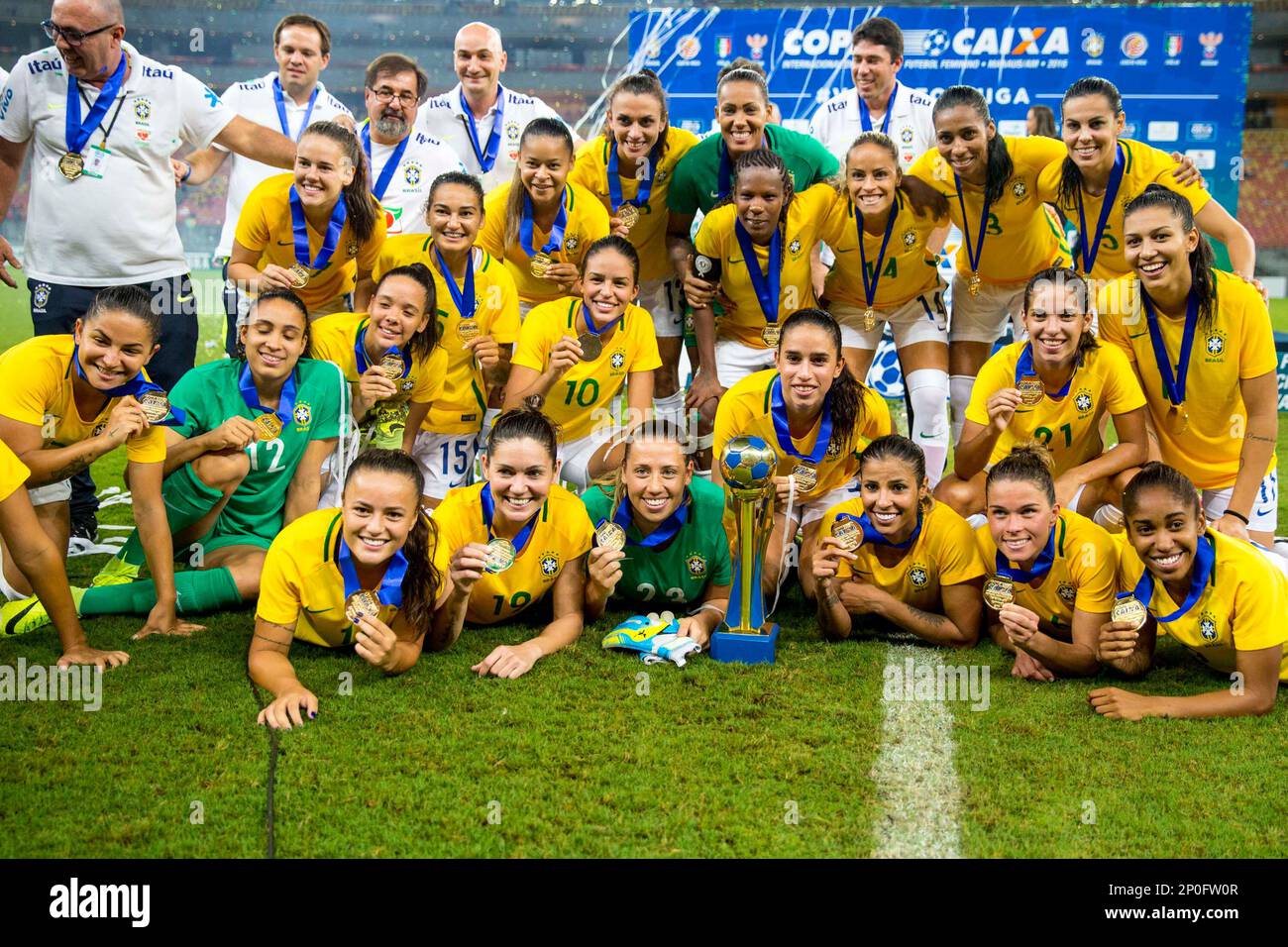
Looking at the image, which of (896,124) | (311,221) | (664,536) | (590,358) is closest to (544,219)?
(590,358)

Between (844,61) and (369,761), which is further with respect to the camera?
(844,61)

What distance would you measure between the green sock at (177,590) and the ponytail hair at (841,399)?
86.5 inches

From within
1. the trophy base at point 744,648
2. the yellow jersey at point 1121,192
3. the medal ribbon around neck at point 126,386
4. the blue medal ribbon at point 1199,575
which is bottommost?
the trophy base at point 744,648

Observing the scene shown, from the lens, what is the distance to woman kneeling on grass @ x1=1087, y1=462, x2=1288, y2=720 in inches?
136

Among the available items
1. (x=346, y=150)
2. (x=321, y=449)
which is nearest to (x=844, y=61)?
(x=346, y=150)

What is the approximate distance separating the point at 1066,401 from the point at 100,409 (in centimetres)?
340

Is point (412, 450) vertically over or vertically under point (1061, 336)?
under

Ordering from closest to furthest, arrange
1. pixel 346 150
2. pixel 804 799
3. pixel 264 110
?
1. pixel 804 799
2. pixel 346 150
3. pixel 264 110

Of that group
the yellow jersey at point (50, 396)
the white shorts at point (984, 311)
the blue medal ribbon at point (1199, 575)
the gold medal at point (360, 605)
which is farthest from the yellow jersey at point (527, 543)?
the white shorts at point (984, 311)

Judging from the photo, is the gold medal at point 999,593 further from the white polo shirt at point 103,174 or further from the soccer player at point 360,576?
the white polo shirt at point 103,174

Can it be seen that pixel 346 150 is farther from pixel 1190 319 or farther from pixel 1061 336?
pixel 1190 319

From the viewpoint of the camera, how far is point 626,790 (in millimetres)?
2994

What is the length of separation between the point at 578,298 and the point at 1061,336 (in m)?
1.96

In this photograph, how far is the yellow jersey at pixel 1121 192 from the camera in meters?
5.08
